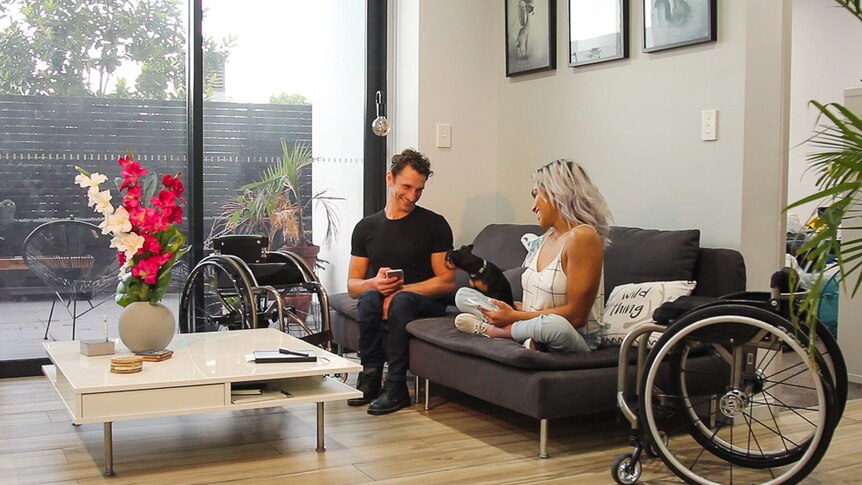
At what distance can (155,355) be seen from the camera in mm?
3408

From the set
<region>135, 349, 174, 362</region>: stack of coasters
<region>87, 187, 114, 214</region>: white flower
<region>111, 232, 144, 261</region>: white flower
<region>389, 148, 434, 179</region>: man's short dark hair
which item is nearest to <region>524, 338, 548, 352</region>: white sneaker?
Answer: <region>389, 148, 434, 179</region>: man's short dark hair

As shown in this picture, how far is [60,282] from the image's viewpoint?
487 centimetres

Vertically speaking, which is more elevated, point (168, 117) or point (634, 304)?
point (168, 117)

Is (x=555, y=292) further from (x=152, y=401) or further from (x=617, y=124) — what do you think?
(x=152, y=401)

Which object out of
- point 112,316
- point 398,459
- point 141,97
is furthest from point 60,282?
point 398,459

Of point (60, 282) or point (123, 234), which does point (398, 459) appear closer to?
point (123, 234)

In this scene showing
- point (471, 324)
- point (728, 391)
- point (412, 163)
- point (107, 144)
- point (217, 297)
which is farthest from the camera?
point (107, 144)

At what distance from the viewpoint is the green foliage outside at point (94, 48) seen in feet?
15.5

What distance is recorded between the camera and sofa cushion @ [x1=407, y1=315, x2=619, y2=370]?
3.29 metres

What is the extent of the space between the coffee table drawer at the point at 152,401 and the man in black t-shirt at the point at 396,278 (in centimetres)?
101

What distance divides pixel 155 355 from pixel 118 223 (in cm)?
49

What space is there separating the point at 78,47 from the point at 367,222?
179 centimetres

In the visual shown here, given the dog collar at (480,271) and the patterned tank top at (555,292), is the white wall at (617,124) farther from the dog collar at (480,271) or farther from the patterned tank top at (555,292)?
the dog collar at (480,271)

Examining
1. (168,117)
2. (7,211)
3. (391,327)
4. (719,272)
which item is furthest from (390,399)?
(7,211)
